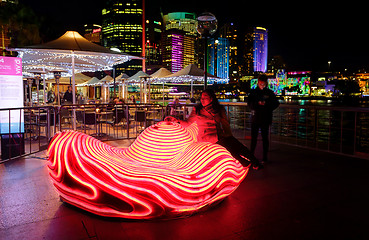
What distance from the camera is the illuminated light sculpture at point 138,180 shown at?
3.09 m

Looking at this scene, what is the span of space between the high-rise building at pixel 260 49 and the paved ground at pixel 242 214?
18085 cm

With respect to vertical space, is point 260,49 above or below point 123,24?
above

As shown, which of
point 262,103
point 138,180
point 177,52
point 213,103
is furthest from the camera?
point 177,52

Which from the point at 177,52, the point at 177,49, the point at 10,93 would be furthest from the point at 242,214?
the point at 177,49

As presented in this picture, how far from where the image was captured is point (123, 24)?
7819 cm

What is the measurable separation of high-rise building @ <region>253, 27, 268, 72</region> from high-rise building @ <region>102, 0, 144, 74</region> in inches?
4434

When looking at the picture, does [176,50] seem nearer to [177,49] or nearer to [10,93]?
[177,49]

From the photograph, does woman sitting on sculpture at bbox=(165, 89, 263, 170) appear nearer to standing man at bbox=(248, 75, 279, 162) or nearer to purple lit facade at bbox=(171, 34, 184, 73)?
standing man at bbox=(248, 75, 279, 162)

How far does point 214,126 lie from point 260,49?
192 m

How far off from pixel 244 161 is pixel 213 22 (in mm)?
4387

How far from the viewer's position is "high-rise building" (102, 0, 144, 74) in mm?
71438

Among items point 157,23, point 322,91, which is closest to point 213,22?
point 157,23

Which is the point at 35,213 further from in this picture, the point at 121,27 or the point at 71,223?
the point at 121,27

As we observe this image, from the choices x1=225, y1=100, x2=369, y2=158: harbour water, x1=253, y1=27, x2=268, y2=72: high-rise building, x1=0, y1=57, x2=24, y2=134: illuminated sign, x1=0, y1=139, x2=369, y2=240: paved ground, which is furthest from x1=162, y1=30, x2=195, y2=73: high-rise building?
x1=0, y1=139, x2=369, y2=240: paved ground
